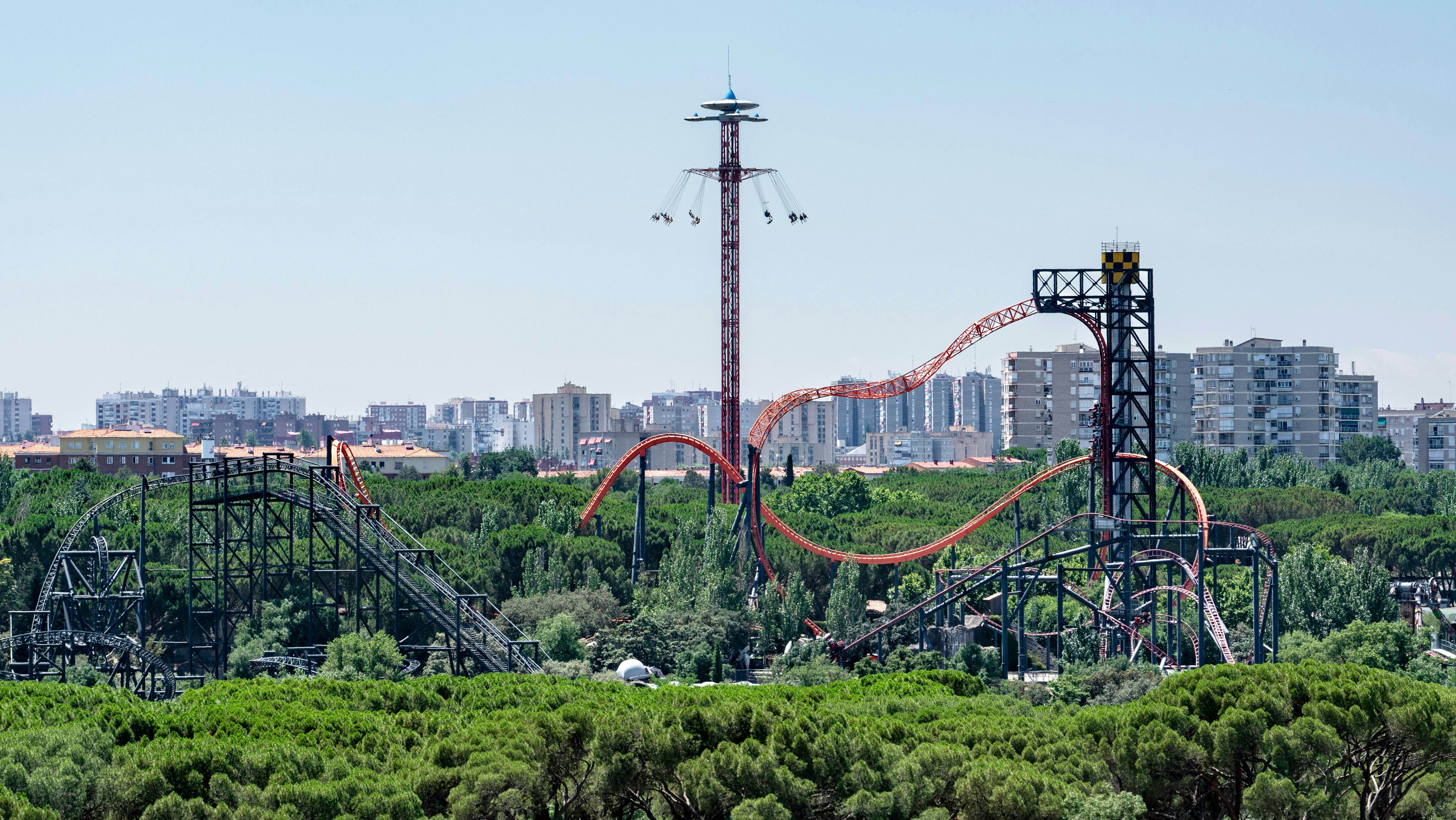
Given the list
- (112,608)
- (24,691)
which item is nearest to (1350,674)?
(24,691)

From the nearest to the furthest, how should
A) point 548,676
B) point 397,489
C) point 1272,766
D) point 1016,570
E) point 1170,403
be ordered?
point 1272,766
point 548,676
point 1016,570
point 397,489
point 1170,403

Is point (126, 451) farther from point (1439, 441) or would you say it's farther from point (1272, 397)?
point (1439, 441)

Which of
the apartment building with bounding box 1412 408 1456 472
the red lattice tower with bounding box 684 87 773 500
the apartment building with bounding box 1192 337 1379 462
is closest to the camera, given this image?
the red lattice tower with bounding box 684 87 773 500

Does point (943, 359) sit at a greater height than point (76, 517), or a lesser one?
greater

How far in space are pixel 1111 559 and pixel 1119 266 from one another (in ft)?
32.7

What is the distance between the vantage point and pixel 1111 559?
207ft

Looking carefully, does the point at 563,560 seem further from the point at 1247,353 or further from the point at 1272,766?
the point at 1247,353

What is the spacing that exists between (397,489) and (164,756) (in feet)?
205

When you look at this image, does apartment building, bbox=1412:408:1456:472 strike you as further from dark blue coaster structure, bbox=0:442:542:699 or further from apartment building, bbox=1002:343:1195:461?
dark blue coaster structure, bbox=0:442:542:699

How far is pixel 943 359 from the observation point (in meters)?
72.2

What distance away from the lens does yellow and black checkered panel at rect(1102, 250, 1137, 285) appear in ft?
210

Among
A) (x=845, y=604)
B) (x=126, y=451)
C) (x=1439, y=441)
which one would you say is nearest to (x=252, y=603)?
(x=845, y=604)

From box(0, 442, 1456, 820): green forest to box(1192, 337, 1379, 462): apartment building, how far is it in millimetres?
91906

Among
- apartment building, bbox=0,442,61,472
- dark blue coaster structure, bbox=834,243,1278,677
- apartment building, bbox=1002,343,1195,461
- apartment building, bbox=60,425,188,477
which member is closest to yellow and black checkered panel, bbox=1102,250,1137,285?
dark blue coaster structure, bbox=834,243,1278,677
